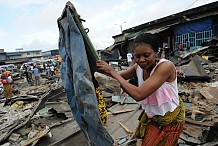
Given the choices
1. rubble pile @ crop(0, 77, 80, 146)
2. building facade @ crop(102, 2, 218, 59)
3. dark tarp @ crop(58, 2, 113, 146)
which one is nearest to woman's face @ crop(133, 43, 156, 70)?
dark tarp @ crop(58, 2, 113, 146)

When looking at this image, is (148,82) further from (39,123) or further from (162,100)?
(39,123)

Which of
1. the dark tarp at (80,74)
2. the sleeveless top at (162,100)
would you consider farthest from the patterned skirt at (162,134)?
the dark tarp at (80,74)

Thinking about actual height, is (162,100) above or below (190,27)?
below

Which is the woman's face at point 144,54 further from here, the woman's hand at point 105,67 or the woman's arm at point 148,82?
the woman's hand at point 105,67

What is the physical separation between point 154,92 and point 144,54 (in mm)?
350

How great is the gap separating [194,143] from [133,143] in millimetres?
1083

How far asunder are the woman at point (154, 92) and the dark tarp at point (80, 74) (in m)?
0.18

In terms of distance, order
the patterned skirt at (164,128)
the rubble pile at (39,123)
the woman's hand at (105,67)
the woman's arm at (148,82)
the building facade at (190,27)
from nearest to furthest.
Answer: the woman's arm at (148,82) < the woman's hand at (105,67) < the patterned skirt at (164,128) < the rubble pile at (39,123) < the building facade at (190,27)

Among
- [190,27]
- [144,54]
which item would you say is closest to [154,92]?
[144,54]

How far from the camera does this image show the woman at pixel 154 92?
1531mm

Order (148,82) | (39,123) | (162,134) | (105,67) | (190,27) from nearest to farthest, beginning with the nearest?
(148,82)
(105,67)
(162,134)
(39,123)
(190,27)

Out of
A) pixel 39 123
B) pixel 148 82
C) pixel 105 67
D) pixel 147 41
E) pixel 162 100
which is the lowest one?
pixel 39 123

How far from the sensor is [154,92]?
1.68 metres

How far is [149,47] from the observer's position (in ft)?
5.16
